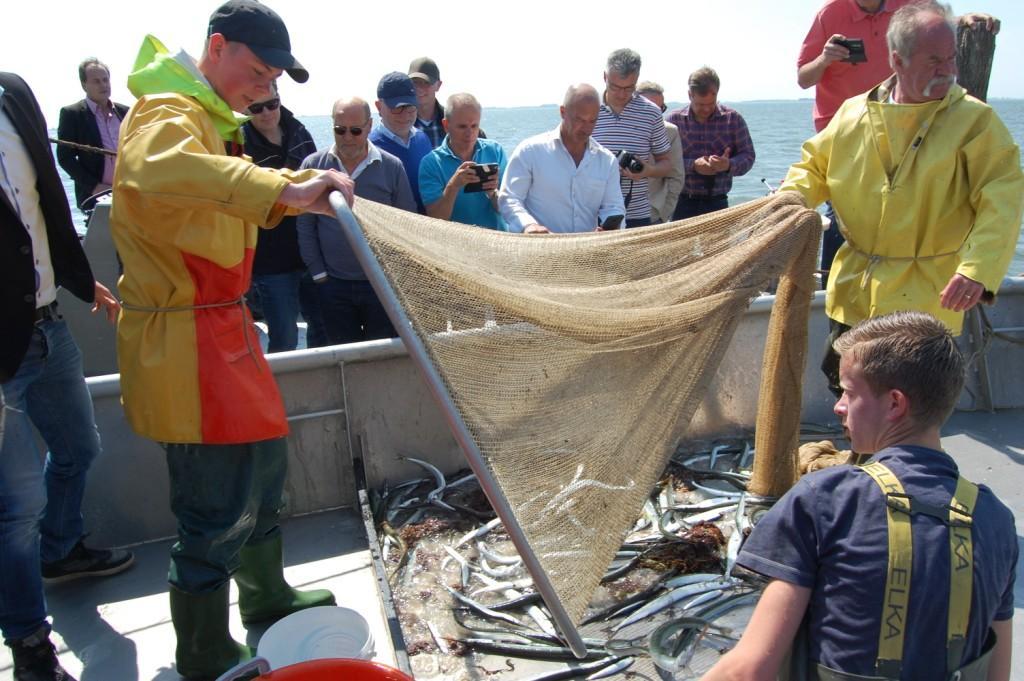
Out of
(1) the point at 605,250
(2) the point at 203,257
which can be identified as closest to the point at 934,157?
(1) the point at 605,250

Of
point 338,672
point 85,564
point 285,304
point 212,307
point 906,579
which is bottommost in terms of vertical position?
point 85,564

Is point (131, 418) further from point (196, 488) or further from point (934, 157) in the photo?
point (934, 157)

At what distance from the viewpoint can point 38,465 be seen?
3141 millimetres

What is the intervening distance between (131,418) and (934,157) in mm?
3519

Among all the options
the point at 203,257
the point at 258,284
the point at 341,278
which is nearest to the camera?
the point at 203,257

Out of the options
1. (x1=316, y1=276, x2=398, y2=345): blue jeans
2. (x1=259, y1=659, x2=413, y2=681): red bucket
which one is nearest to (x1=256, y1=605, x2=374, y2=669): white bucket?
(x1=259, y1=659, x2=413, y2=681): red bucket

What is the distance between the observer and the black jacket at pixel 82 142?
25.3ft

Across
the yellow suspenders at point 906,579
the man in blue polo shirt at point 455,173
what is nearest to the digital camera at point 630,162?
the man in blue polo shirt at point 455,173

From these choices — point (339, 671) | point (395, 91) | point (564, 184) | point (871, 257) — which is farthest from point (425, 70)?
point (339, 671)

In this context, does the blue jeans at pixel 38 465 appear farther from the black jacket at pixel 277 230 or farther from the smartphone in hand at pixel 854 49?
the smartphone in hand at pixel 854 49

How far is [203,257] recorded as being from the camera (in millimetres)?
2904

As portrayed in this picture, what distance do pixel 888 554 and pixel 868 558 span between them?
0.04 meters

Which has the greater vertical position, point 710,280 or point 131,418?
point 710,280

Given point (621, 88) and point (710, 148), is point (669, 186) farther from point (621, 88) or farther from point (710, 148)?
point (621, 88)
